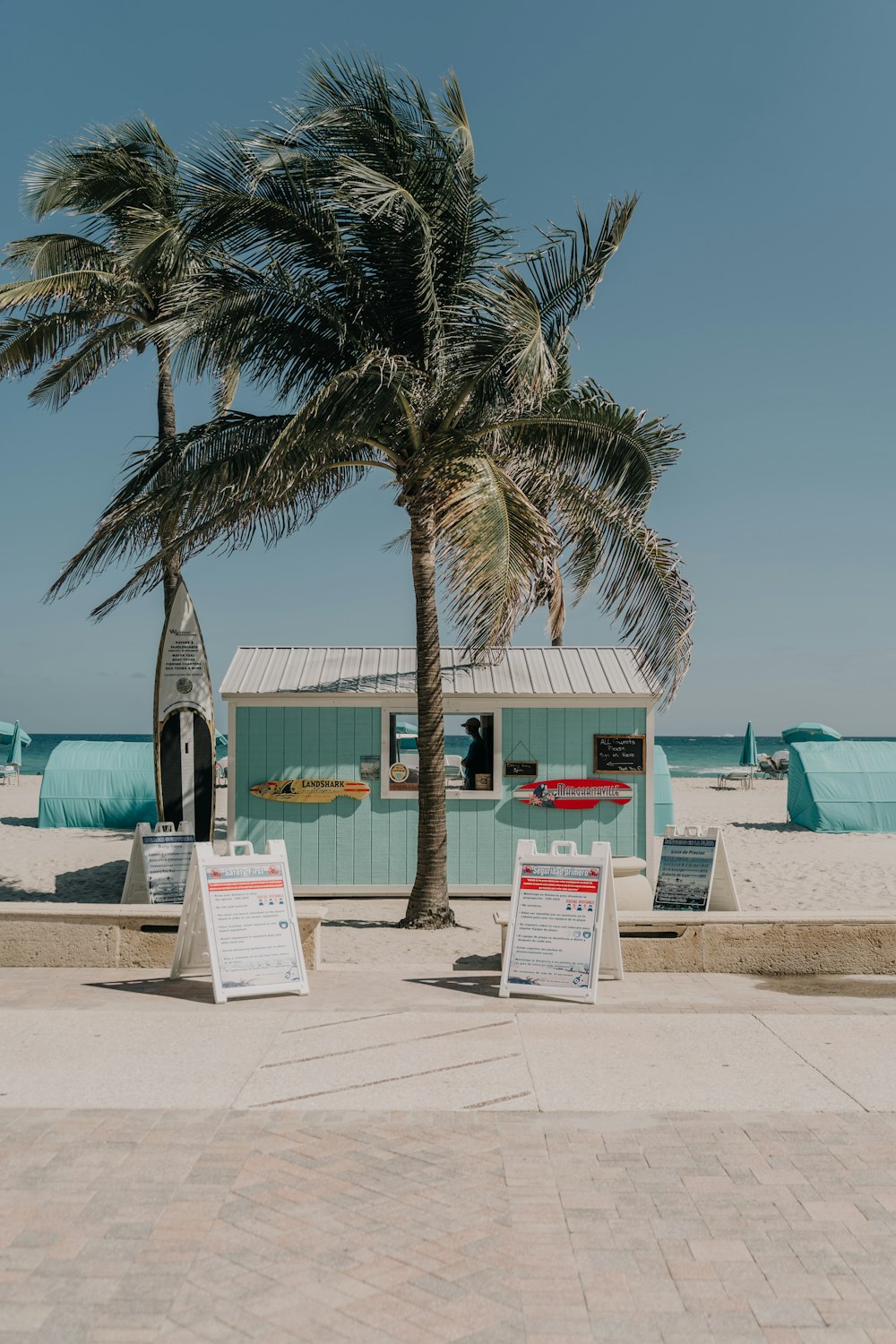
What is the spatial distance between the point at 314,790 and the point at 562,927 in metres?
6.44

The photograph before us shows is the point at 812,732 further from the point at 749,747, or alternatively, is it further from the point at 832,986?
the point at 832,986

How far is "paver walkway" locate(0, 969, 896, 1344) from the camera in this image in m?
3.11

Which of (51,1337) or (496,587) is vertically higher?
(496,587)

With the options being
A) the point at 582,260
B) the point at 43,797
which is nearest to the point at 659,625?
the point at 582,260

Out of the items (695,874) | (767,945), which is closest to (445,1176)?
(767,945)

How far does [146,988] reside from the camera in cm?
720

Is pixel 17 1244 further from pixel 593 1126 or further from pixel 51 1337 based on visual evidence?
pixel 593 1126

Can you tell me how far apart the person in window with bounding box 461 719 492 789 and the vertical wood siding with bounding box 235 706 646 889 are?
30 centimetres

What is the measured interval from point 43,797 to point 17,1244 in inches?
767

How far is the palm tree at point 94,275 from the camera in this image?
1293 cm

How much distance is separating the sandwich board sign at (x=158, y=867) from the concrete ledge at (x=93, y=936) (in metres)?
3.37

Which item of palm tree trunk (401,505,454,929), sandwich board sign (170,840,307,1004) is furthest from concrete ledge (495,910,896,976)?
palm tree trunk (401,505,454,929)

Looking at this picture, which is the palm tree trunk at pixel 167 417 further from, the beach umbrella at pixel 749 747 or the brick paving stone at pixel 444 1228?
the beach umbrella at pixel 749 747

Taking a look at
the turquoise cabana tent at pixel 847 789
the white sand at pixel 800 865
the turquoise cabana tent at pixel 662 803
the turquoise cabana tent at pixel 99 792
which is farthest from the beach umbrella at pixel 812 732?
the turquoise cabana tent at pixel 99 792
